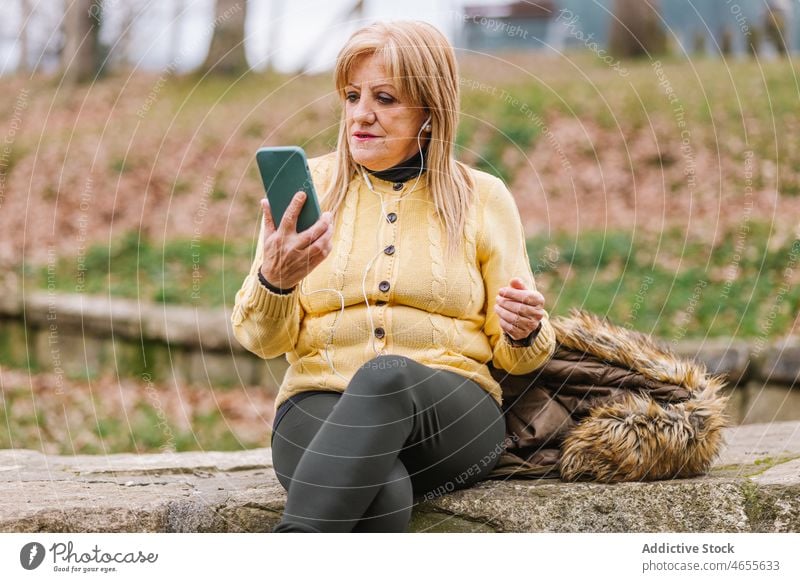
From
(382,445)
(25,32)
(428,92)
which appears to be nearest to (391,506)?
(382,445)

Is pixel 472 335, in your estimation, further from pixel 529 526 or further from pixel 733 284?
pixel 733 284

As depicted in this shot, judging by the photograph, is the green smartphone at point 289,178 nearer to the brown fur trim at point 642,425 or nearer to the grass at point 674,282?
the brown fur trim at point 642,425

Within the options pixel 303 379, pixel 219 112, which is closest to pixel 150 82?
pixel 219 112

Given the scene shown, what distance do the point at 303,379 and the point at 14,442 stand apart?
2122mm

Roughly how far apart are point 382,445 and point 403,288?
1.26 feet

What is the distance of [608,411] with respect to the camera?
2025mm

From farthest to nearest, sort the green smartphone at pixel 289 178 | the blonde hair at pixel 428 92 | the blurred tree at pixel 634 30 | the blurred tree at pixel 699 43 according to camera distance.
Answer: the blurred tree at pixel 699 43
the blurred tree at pixel 634 30
the blonde hair at pixel 428 92
the green smartphone at pixel 289 178

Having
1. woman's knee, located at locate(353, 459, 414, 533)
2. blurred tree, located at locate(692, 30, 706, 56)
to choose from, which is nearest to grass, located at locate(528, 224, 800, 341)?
woman's knee, located at locate(353, 459, 414, 533)

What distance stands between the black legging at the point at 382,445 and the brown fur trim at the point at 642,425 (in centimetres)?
19

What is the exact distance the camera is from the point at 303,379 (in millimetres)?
2016

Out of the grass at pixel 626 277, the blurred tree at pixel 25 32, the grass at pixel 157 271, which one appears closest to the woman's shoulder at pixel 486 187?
the grass at pixel 626 277

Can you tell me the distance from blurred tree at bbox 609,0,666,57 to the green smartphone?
5878mm

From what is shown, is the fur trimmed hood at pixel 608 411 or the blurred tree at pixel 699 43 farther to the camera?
the blurred tree at pixel 699 43

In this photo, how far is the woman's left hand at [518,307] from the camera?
187 centimetres
